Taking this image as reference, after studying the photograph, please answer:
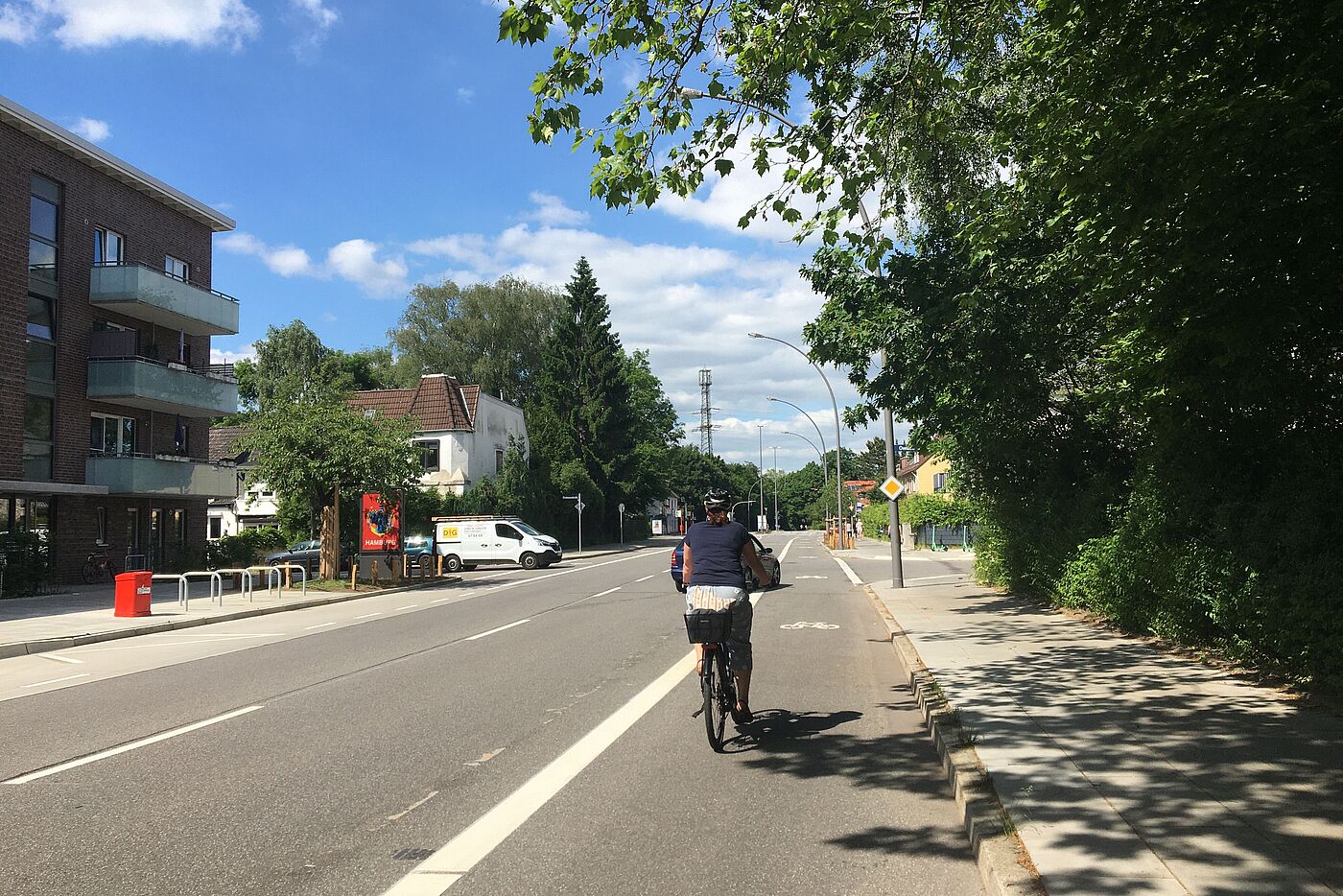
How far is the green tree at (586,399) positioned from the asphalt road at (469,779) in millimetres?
46829

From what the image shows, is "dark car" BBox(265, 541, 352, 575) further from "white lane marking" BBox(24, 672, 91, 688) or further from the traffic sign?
"white lane marking" BBox(24, 672, 91, 688)

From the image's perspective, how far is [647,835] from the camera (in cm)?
493

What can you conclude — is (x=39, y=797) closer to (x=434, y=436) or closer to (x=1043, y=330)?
(x=1043, y=330)

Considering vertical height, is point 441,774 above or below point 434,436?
below

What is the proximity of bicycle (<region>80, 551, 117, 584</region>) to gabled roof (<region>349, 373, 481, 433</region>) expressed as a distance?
20.1m

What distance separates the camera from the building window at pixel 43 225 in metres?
26.2

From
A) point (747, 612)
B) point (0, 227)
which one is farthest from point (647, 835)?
point (0, 227)

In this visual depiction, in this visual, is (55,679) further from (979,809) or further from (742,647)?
(979,809)

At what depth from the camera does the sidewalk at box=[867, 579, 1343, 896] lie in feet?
13.4

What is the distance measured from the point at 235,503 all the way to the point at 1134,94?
180 ft

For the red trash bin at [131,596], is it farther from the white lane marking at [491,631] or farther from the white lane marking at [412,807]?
the white lane marking at [412,807]

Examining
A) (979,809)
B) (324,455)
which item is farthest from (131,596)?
(979,809)

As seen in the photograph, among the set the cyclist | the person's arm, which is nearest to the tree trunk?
the cyclist

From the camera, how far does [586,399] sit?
198 feet
